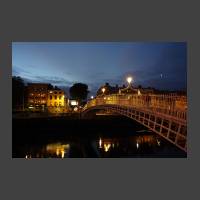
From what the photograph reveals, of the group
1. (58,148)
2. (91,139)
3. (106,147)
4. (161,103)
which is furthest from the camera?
(91,139)

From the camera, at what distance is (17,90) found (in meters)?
10.3

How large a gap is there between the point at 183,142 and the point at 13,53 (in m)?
4.46

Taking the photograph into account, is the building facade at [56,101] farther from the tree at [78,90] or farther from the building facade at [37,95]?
the tree at [78,90]

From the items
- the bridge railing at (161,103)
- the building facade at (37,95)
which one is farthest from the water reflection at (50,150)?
the bridge railing at (161,103)

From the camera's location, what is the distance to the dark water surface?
12.9 meters

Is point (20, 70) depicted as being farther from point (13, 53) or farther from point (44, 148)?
point (44, 148)

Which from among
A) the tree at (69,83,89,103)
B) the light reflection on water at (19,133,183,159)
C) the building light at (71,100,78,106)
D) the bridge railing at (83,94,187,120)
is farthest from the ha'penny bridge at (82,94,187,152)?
the building light at (71,100,78,106)

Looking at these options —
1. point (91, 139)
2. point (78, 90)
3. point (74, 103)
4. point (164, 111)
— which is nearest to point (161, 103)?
point (164, 111)

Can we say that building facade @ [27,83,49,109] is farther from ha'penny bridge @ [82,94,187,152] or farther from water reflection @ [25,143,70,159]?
ha'penny bridge @ [82,94,187,152]

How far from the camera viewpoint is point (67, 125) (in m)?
14.4

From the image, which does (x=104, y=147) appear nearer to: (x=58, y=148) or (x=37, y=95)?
(x=58, y=148)

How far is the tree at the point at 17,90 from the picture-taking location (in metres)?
9.98

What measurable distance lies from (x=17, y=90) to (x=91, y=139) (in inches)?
235

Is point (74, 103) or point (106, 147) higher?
point (74, 103)
